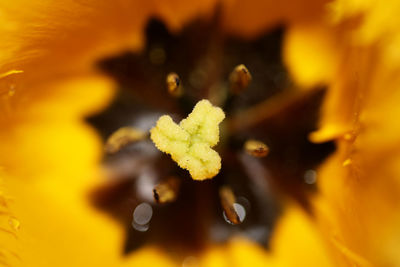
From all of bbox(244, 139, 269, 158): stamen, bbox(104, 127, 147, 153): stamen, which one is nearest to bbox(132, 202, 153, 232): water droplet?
bbox(104, 127, 147, 153): stamen

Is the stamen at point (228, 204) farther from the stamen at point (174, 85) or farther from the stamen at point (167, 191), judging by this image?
the stamen at point (174, 85)

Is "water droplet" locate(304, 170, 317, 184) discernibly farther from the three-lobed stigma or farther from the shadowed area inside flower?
the three-lobed stigma

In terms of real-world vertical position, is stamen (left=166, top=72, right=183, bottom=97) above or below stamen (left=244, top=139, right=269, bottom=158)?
above

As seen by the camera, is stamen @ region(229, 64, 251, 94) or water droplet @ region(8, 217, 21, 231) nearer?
water droplet @ region(8, 217, 21, 231)

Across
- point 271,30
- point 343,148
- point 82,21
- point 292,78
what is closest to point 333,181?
point 343,148

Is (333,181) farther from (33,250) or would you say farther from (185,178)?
(33,250)

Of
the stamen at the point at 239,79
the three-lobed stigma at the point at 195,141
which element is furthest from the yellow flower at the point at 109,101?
the three-lobed stigma at the point at 195,141

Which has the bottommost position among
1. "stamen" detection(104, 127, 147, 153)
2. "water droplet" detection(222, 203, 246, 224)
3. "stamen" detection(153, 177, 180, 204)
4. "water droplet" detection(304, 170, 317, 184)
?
"water droplet" detection(222, 203, 246, 224)

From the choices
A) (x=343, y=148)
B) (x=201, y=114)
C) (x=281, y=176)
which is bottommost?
(x=281, y=176)
